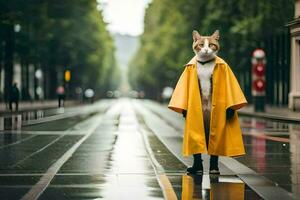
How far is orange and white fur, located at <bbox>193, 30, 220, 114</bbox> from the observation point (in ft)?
33.2

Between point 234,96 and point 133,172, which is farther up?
point 234,96

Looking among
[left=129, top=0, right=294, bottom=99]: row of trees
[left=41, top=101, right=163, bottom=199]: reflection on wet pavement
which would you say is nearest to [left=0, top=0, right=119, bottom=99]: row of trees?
[left=129, top=0, right=294, bottom=99]: row of trees

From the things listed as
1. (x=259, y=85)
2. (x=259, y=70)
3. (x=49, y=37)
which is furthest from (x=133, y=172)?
(x=49, y=37)

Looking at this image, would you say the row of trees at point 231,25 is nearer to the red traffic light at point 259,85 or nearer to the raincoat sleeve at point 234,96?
the red traffic light at point 259,85

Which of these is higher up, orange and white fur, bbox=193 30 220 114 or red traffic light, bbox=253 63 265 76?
red traffic light, bbox=253 63 265 76

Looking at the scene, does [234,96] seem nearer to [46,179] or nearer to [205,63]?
[205,63]

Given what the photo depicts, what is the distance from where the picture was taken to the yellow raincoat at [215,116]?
9992 millimetres

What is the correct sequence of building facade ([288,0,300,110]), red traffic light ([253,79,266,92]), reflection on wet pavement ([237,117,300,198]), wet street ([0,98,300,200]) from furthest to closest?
1. red traffic light ([253,79,266,92])
2. building facade ([288,0,300,110])
3. reflection on wet pavement ([237,117,300,198])
4. wet street ([0,98,300,200])

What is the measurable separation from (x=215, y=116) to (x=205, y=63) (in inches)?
31.6

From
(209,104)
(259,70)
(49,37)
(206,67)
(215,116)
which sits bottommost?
(215,116)

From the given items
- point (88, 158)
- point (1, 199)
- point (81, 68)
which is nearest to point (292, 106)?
point (88, 158)

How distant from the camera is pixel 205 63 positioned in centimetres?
1027

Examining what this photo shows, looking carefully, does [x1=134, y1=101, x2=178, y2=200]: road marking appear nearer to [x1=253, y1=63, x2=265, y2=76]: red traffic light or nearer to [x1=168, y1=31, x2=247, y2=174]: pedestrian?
[x1=168, y1=31, x2=247, y2=174]: pedestrian

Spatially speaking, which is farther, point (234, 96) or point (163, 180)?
point (234, 96)
